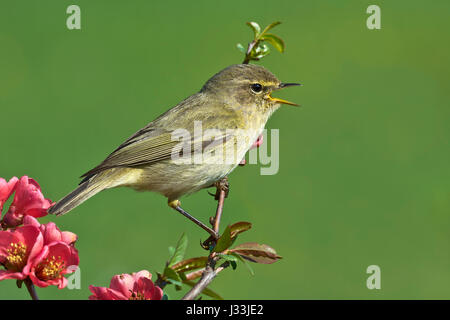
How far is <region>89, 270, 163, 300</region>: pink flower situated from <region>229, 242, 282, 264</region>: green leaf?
0.32m

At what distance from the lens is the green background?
5.39 meters

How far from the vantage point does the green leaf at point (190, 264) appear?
2.05 metres

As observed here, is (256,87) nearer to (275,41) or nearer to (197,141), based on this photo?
(197,141)

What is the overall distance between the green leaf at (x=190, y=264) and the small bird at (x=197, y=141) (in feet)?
3.96

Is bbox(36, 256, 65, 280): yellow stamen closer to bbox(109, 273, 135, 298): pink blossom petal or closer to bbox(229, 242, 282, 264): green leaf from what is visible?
bbox(109, 273, 135, 298): pink blossom petal

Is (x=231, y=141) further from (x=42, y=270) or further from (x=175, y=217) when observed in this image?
(x=175, y=217)

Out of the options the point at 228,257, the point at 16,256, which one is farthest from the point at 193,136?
the point at 16,256

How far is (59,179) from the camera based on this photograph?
5.72 m

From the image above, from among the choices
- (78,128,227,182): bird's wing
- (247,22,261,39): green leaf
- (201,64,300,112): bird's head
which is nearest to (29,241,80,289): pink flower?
(247,22,261,39): green leaf

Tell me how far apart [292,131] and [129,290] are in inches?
207

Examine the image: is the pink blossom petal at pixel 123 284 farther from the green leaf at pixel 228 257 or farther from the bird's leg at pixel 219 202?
the bird's leg at pixel 219 202

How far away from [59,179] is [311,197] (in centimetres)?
239

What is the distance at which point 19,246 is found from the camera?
5.64ft
